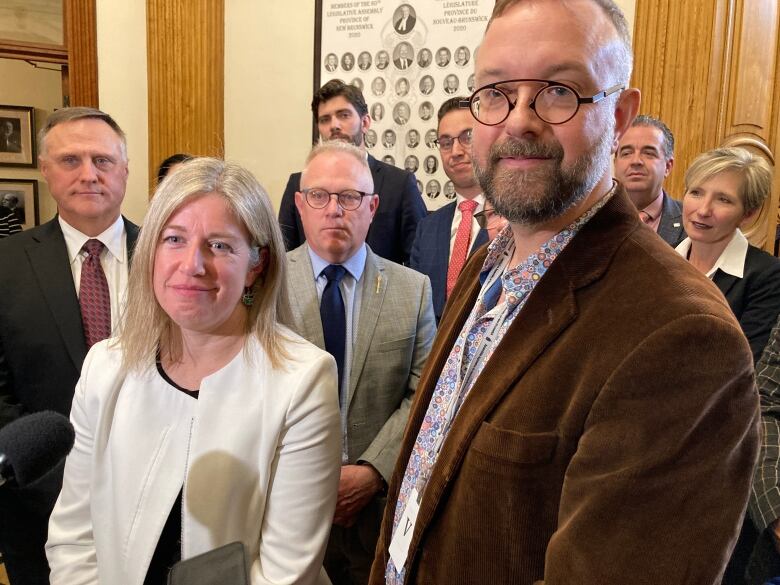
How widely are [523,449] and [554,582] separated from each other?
0.17 meters

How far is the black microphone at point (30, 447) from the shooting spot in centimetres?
84

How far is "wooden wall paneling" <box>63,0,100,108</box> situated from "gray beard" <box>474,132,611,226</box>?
14.4 feet

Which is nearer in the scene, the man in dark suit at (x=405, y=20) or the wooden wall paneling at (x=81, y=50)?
the man in dark suit at (x=405, y=20)

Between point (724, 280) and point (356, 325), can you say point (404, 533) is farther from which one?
point (724, 280)

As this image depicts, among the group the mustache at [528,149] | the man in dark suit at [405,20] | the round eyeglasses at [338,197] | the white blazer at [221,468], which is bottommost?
the white blazer at [221,468]

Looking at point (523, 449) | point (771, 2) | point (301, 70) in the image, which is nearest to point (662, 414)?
point (523, 449)

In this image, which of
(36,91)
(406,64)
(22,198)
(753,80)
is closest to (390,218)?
(406,64)

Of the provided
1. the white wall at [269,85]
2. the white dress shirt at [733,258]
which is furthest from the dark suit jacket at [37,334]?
the white wall at [269,85]

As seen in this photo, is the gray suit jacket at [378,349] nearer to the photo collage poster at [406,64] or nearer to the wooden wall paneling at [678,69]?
the wooden wall paneling at [678,69]

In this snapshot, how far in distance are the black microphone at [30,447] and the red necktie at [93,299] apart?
4.17ft

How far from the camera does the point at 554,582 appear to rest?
833 millimetres

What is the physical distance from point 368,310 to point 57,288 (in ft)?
3.36

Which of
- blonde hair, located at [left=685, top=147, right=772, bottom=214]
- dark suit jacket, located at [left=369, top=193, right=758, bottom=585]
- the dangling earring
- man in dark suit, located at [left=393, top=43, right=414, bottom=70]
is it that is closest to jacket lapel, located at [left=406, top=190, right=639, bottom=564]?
dark suit jacket, located at [left=369, top=193, right=758, bottom=585]

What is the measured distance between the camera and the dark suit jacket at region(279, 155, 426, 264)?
3.31 m
